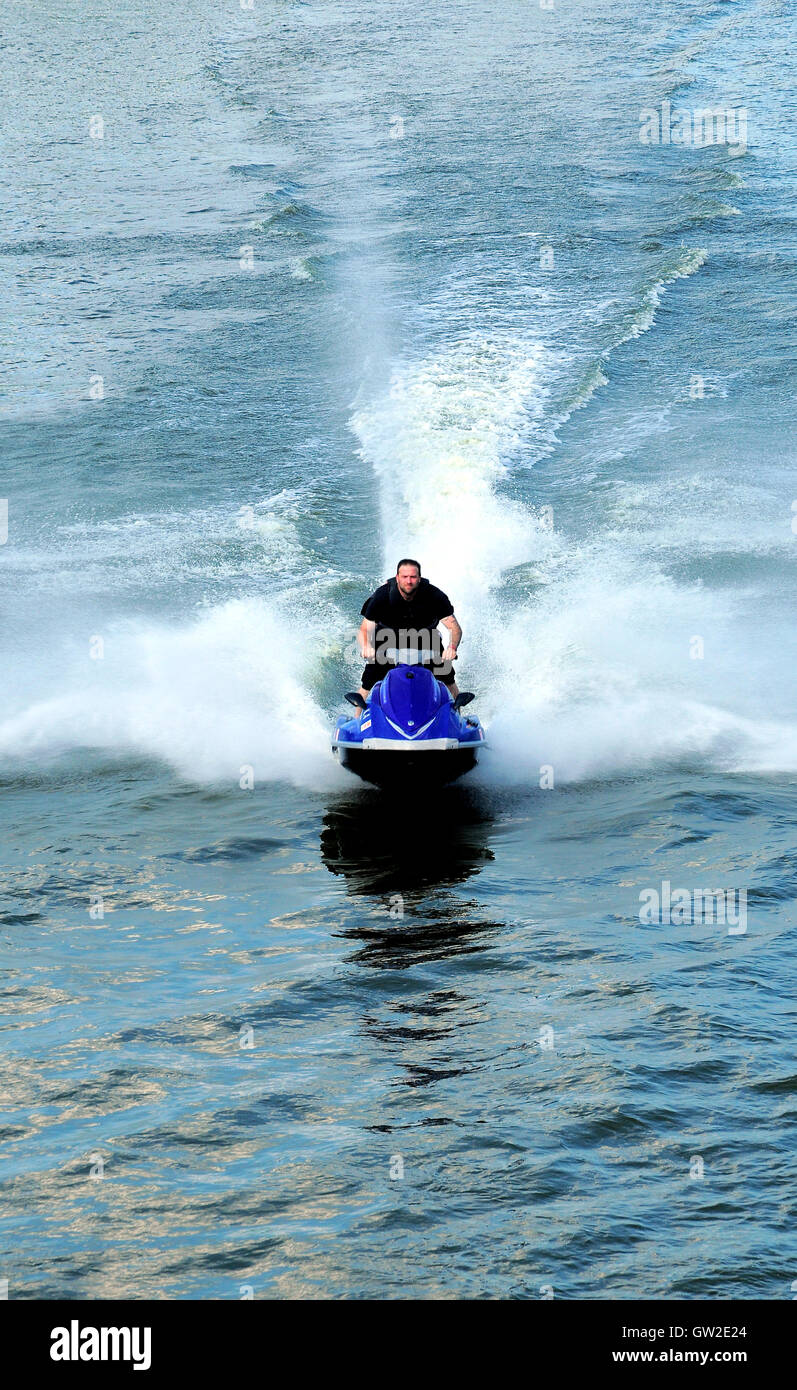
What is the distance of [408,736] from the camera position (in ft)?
37.3

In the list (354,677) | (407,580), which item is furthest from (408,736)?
(354,677)

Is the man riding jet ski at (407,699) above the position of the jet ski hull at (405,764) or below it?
above

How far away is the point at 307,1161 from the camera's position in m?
7.25

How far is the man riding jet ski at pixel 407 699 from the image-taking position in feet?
37.4

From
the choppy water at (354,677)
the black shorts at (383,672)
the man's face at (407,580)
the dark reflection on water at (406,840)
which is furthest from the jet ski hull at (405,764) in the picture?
the man's face at (407,580)

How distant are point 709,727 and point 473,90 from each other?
2732 centimetres

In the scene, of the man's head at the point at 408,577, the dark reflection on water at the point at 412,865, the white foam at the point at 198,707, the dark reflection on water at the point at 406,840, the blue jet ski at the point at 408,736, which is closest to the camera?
the dark reflection on water at the point at 412,865

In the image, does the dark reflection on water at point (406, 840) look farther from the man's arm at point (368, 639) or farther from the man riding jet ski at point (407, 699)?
the man's arm at point (368, 639)

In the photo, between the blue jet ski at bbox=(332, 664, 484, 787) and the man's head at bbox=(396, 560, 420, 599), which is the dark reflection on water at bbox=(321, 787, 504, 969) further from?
the man's head at bbox=(396, 560, 420, 599)

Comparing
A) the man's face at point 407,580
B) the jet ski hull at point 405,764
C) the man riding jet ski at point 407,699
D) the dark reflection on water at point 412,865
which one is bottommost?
the dark reflection on water at point 412,865

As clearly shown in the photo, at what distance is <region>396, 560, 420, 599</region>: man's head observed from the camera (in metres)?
11.8

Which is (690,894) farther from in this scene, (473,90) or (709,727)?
(473,90)

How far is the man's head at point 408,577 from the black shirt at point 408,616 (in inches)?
3.6
